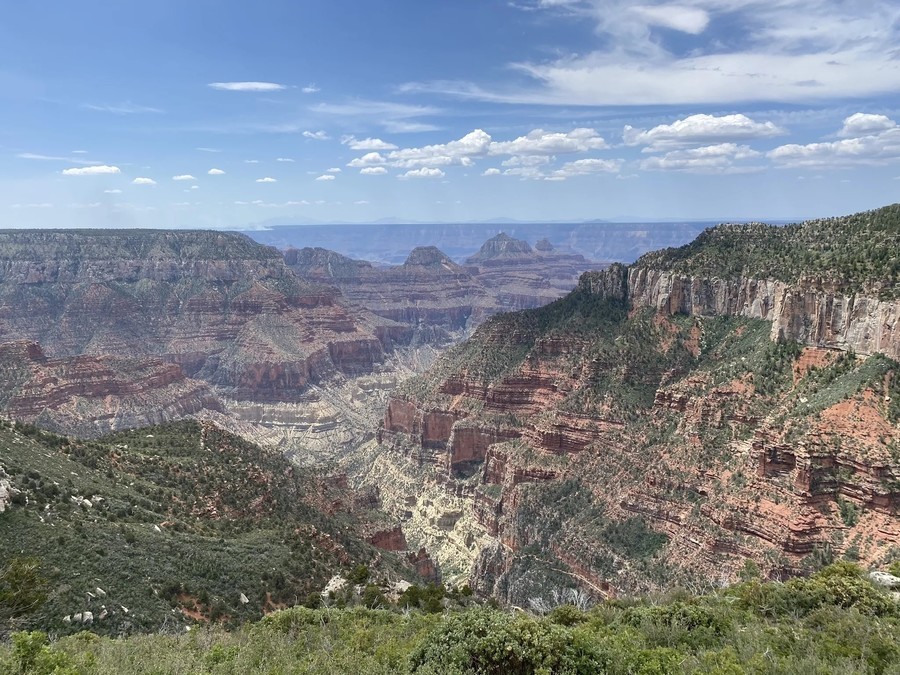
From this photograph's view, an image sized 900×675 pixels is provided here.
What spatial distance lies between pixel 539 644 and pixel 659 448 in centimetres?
5728

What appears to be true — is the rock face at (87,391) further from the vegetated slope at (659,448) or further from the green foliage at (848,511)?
the green foliage at (848,511)

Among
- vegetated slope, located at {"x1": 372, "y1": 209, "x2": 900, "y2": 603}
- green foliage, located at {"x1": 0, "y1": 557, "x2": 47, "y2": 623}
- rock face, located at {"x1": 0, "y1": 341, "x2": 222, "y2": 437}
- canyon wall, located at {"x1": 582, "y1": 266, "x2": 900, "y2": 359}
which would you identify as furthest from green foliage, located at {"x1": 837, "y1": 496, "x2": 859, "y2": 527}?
rock face, located at {"x1": 0, "y1": 341, "x2": 222, "y2": 437}

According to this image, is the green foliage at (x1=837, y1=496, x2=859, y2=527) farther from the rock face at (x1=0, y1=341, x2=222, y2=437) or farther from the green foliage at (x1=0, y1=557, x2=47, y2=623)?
the rock face at (x1=0, y1=341, x2=222, y2=437)

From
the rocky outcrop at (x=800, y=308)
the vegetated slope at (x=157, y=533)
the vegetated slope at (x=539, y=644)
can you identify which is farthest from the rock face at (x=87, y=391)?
the rocky outcrop at (x=800, y=308)

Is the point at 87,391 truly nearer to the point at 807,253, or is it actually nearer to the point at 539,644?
the point at 539,644

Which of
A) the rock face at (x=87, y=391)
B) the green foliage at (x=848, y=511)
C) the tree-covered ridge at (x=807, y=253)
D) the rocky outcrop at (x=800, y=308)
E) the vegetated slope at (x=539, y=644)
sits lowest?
the rock face at (x=87, y=391)

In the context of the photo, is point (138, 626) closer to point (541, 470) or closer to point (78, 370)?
point (541, 470)

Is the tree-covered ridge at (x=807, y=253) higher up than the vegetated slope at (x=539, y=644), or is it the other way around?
the tree-covered ridge at (x=807, y=253)

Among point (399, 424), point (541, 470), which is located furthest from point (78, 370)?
point (541, 470)

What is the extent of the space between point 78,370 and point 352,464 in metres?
76.0

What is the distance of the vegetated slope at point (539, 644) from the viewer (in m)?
Result: 27.3

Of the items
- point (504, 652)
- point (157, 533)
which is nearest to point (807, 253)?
point (504, 652)

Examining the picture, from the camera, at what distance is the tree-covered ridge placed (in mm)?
68062

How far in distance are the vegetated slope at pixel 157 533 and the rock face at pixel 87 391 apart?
85.1 meters
